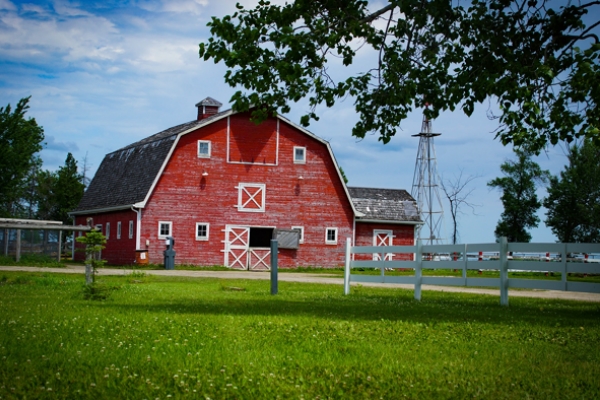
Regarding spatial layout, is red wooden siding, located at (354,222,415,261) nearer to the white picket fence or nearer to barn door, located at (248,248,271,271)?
barn door, located at (248,248,271,271)

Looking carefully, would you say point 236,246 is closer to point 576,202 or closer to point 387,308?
point 387,308

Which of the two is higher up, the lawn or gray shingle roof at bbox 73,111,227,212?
gray shingle roof at bbox 73,111,227,212

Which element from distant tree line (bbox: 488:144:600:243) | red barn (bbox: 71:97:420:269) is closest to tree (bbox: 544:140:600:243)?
distant tree line (bbox: 488:144:600:243)

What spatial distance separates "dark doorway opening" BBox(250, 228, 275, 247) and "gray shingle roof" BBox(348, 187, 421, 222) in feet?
19.3

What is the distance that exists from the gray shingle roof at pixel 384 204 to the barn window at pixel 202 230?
10019mm

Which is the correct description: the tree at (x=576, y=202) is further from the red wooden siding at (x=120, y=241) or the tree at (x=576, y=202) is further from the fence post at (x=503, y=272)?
the fence post at (x=503, y=272)

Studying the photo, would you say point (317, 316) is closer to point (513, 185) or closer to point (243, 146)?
point (243, 146)

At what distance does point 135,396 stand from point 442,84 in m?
9.36

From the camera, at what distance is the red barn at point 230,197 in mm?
42094

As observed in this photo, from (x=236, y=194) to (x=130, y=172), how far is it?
277 inches

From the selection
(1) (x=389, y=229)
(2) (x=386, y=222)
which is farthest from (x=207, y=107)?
(1) (x=389, y=229)

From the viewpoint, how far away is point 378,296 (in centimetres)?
1802

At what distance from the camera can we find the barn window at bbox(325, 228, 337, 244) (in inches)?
1774

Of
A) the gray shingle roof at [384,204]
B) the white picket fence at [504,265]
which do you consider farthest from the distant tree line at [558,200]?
the white picket fence at [504,265]
